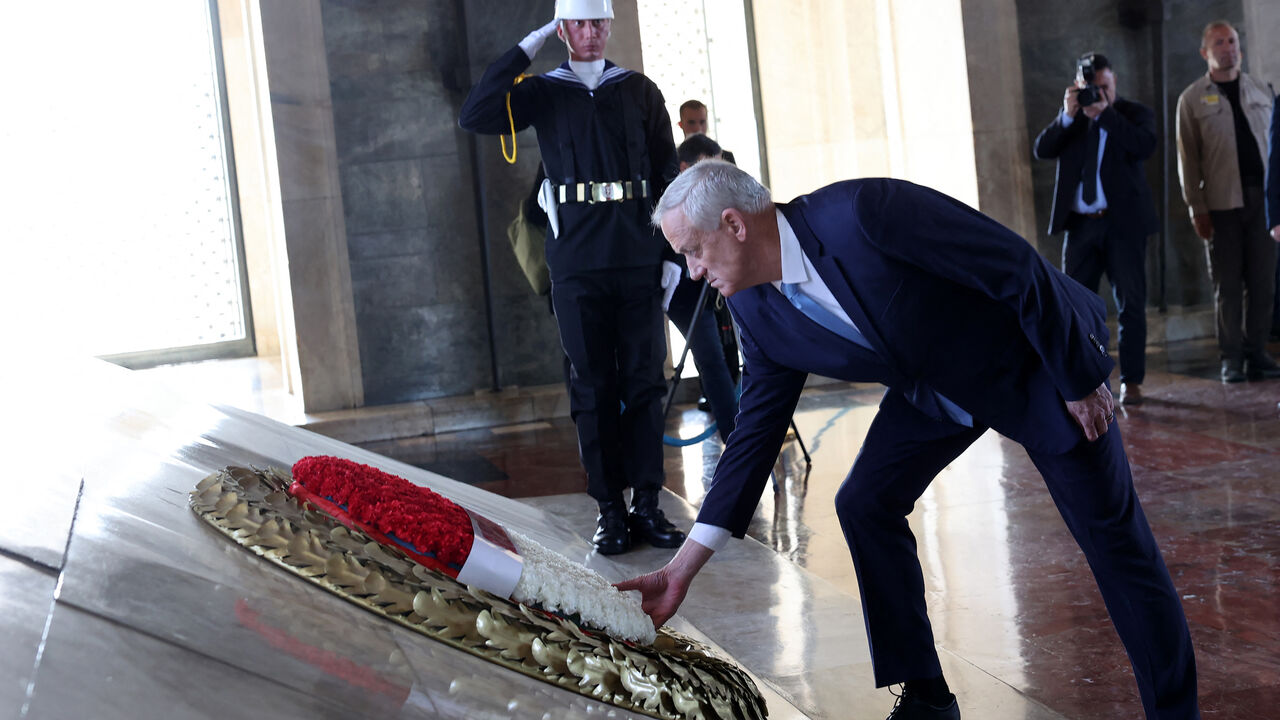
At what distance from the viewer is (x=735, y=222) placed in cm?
214

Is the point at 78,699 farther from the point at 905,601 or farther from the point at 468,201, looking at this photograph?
the point at 468,201

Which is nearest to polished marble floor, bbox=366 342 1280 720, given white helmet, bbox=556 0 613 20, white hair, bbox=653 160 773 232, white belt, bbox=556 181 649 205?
white hair, bbox=653 160 773 232

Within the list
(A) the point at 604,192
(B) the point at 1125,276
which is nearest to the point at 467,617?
(A) the point at 604,192

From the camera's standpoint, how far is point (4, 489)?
189 centimetres

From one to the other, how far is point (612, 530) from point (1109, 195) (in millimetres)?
3745

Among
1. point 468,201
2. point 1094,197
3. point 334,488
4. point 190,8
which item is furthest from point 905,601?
point 190,8

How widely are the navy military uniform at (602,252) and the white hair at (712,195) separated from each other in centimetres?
193

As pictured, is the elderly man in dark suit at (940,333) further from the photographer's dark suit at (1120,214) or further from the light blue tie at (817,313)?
the photographer's dark suit at (1120,214)

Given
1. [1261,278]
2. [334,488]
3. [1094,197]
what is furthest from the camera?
[1261,278]

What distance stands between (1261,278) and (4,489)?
6767 mm

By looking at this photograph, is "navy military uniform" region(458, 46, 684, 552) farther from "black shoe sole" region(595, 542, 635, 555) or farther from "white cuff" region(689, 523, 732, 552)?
"white cuff" region(689, 523, 732, 552)

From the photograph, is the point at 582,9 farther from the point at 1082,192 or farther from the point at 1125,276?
the point at 1125,276

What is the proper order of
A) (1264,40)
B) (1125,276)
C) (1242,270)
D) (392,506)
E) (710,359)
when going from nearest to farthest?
(392,506) → (710,359) → (1125,276) → (1242,270) → (1264,40)

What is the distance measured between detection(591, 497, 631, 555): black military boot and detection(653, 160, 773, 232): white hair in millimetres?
2003
